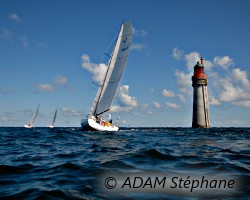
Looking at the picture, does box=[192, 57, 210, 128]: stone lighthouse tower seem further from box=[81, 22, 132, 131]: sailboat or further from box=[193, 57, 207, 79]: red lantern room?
box=[81, 22, 132, 131]: sailboat

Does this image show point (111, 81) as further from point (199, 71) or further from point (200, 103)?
point (199, 71)

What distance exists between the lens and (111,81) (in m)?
45.2

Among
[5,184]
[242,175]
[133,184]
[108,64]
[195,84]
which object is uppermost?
[195,84]

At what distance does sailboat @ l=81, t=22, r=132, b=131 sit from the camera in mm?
44812

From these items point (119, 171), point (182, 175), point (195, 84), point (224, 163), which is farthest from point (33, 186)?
point (195, 84)

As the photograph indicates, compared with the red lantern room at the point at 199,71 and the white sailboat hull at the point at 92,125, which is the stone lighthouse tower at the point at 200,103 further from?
the white sailboat hull at the point at 92,125

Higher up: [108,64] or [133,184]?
[108,64]

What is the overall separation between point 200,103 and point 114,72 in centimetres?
4225

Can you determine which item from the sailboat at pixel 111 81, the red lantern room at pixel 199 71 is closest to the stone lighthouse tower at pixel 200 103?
the red lantern room at pixel 199 71

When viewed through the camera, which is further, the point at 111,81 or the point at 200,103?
the point at 200,103

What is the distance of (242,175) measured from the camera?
6918 millimetres

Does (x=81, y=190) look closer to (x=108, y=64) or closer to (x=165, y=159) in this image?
(x=165, y=159)

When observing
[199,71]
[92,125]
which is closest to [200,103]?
[199,71]

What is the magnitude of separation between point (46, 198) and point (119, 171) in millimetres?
2754
